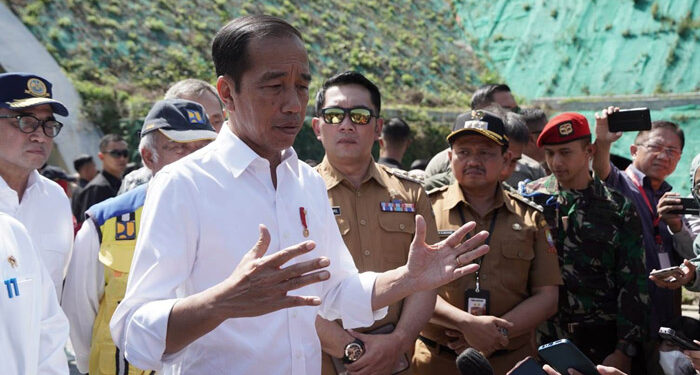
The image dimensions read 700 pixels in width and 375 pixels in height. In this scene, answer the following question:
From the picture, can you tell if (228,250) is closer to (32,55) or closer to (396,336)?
(396,336)

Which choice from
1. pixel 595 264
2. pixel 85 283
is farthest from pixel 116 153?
pixel 595 264

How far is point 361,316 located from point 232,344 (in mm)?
465

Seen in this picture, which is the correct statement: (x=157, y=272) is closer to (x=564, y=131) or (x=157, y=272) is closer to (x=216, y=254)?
(x=216, y=254)

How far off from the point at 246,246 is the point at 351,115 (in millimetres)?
1709

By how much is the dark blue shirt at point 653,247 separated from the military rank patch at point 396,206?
1.74 m

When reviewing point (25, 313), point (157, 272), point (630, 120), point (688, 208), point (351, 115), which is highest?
point (630, 120)

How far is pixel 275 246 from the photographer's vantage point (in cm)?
211

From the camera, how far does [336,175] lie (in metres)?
3.63

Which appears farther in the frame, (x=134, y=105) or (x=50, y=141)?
(x=134, y=105)

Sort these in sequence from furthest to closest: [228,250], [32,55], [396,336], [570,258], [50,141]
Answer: [32,55], [570,258], [50,141], [396,336], [228,250]

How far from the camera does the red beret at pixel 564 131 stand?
421 centimetres

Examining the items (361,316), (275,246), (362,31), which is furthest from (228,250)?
(362,31)

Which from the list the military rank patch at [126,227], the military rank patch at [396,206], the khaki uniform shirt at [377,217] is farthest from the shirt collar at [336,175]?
the military rank patch at [126,227]

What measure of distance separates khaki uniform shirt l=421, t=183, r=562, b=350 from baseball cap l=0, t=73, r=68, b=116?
2.11 m
